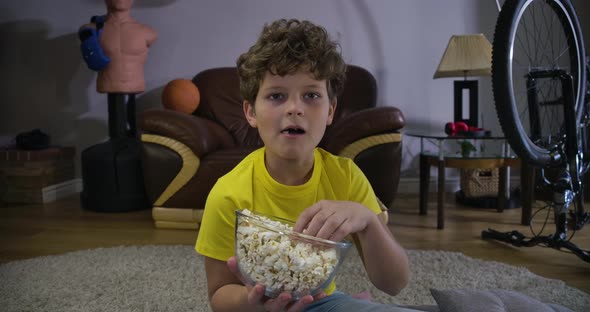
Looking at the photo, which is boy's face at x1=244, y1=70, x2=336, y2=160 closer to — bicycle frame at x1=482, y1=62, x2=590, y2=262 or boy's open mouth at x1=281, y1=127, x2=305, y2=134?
boy's open mouth at x1=281, y1=127, x2=305, y2=134

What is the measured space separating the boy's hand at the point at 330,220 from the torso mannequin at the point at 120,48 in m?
2.61

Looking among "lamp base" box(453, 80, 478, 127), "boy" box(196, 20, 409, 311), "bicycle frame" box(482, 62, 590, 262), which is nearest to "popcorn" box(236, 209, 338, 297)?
"boy" box(196, 20, 409, 311)

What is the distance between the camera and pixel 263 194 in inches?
37.7

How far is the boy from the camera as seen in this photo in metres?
0.84

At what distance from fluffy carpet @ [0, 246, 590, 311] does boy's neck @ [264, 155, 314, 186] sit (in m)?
0.70

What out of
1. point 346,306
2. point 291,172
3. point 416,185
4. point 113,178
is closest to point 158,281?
point 291,172

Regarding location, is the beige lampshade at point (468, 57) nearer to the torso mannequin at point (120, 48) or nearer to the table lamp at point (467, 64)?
the table lamp at point (467, 64)

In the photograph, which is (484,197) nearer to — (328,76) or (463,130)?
(463,130)

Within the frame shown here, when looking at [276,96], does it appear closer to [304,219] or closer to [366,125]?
[304,219]

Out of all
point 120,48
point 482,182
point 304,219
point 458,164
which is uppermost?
point 120,48

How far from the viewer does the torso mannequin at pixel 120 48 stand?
2959 mm

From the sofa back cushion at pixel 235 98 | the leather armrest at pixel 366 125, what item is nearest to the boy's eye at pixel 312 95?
the leather armrest at pixel 366 125

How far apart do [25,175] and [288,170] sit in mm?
2821

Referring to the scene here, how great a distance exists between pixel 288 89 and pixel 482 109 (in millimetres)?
3085
